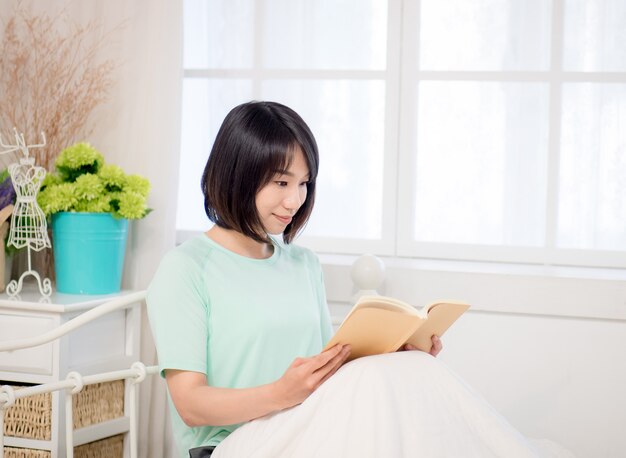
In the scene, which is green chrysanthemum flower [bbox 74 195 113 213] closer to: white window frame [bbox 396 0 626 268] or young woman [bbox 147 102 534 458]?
young woman [bbox 147 102 534 458]

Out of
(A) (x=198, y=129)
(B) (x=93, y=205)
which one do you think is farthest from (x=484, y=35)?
(B) (x=93, y=205)

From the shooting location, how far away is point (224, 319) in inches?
60.4

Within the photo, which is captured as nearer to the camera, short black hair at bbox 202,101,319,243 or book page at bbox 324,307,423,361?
book page at bbox 324,307,423,361

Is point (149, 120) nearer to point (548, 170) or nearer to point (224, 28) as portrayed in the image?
point (224, 28)

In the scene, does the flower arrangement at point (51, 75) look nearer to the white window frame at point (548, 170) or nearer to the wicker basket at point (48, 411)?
the wicker basket at point (48, 411)

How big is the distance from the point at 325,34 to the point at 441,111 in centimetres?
41

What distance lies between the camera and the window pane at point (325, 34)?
2.40 metres

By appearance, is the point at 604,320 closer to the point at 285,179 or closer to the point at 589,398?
the point at 589,398

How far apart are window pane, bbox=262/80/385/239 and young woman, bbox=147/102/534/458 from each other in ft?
2.25

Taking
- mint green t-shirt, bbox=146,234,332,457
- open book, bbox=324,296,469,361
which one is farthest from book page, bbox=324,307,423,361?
mint green t-shirt, bbox=146,234,332,457

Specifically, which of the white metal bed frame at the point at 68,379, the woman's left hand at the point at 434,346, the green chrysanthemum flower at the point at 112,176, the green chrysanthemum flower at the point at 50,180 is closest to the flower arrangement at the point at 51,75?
the green chrysanthemum flower at the point at 50,180

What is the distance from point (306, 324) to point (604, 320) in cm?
94

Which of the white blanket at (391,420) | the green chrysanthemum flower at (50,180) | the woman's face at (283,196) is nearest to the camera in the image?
the white blanket at (391,420)

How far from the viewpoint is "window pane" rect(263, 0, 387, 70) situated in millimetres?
2398
